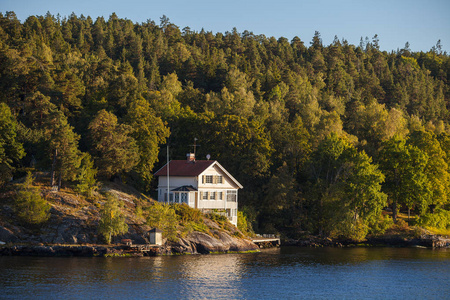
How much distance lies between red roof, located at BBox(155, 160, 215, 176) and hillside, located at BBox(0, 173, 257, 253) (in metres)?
6.32

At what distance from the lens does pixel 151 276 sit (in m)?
47.0

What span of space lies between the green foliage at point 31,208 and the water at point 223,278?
20.8 feet

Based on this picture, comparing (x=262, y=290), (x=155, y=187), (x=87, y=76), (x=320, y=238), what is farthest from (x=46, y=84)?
(x=262, y=290)

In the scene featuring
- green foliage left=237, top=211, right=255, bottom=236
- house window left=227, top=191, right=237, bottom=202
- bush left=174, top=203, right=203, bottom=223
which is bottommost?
green foliage left=237, top=211, right=255, bottom=236

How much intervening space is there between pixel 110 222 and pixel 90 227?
10.6 ft

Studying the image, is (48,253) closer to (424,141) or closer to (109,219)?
(109,219)

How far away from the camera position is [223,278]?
1881 inches

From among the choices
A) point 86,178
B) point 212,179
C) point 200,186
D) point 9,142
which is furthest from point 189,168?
point 9,142

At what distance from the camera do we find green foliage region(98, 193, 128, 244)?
59781 mm

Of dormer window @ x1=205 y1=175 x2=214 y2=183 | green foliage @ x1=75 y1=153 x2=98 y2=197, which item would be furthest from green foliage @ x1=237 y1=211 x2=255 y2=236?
green foliage @ x1=75 y1=153 x2=98 y2=197

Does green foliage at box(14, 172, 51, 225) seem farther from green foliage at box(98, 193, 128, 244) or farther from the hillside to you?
green foliage at box(98, 193, 128, 244)

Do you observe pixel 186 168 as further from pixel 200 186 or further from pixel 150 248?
pixel 150 248

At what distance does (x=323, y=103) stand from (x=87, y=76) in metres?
55.9

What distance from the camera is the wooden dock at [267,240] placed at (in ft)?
251
